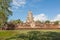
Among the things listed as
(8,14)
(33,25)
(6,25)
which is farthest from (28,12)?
(8,14)

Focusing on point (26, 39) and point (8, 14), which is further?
point (8, 14)

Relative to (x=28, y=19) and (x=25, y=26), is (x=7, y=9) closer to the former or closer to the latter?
(x=25, y=26)

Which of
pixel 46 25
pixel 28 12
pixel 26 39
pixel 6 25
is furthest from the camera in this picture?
pixel 28 12

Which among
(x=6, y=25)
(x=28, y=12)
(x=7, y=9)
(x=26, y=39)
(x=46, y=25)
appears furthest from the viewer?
(x=28, y=12)

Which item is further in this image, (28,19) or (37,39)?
(28,19)

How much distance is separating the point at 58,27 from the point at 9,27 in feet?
34.6

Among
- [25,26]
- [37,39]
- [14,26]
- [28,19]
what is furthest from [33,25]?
[37,39]

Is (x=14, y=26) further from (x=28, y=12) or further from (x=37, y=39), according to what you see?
(x=37, y=39)

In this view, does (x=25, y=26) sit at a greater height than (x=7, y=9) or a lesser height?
lesser

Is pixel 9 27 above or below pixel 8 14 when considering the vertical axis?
below

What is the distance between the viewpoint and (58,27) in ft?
124

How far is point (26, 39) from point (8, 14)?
16751 millimetres

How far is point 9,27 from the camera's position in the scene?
36.7 meters

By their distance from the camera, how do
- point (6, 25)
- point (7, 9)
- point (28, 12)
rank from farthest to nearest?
1. point (28, 12)
2. point (6, 25)
3. point (7, 9)
